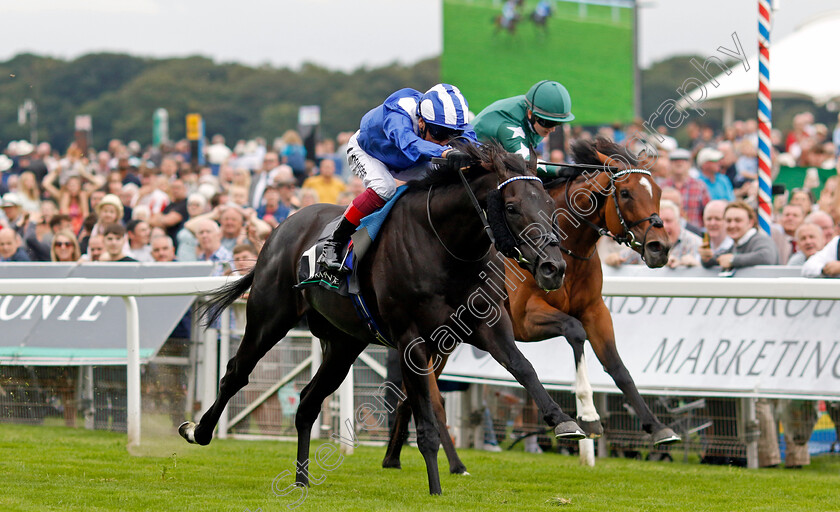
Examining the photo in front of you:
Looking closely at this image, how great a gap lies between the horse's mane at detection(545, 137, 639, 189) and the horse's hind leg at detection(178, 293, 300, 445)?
5.53ft

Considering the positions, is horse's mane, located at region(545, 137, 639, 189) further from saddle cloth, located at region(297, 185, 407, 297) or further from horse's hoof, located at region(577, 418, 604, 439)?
horse's hoof, located at region(577, 418, 604, 439)

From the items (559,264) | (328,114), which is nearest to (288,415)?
(559,264)

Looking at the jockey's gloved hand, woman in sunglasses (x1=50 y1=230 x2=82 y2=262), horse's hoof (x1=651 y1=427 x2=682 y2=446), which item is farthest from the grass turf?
woman in sunglasses (x1=50 y1=230 x2=82 y2=262)

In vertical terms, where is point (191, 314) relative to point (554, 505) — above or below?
above

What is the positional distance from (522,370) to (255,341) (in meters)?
1.83

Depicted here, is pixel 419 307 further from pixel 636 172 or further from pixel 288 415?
pixel 288 415

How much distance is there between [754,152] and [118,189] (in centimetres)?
767

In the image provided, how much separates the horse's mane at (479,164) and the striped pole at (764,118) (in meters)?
3.70

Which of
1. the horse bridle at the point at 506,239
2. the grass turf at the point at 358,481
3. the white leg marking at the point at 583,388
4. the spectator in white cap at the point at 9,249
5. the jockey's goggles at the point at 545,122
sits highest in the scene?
the jockey's goggles at the point at 545,122

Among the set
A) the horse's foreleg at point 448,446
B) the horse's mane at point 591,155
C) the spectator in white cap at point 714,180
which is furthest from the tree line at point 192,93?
the horse's mane at point 591,155

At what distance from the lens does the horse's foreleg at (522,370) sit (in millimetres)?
5059

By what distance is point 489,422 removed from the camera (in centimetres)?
813

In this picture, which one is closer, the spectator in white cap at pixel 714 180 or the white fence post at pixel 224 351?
the white fence post at pixel 224 351

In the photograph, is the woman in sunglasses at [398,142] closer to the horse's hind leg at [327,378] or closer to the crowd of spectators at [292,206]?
the horse's hind leg at [327,378]
